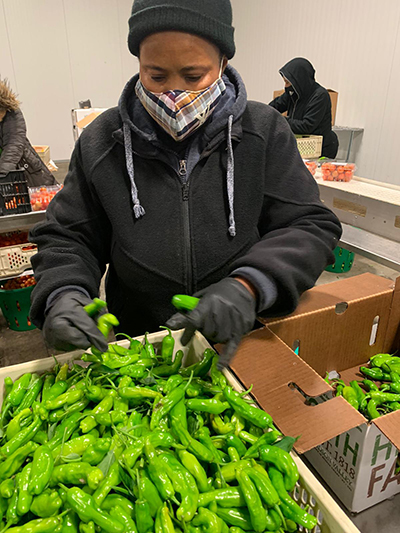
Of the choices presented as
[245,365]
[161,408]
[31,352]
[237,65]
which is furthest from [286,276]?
[237,65]

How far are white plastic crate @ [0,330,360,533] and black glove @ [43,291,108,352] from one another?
0.14 m

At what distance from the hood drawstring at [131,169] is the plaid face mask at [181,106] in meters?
0.10

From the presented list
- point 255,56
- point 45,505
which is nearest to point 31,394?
point 45,505

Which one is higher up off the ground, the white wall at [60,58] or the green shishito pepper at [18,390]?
the white wall at [60,58]

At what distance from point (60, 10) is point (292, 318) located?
8.74m

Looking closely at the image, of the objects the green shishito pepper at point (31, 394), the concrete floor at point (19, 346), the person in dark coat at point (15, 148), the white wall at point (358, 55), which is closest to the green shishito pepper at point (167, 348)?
the green shishito pepper at point (31, 394)

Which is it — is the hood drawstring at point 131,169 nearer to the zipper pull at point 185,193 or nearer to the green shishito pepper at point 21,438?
the zipper pull at point 185,193

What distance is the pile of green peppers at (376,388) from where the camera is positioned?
1.56 m

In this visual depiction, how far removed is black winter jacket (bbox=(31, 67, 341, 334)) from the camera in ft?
4.27

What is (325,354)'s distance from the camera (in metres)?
1.65

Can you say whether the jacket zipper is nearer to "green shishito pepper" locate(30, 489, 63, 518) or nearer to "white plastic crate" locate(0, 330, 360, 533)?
"white plastic crate" locate(0, 330, 360, 533)

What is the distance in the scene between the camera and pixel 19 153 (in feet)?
11.0

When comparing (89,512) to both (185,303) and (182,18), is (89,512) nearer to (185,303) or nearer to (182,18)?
(185,303)

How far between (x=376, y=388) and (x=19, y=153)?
123 inches
